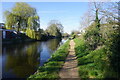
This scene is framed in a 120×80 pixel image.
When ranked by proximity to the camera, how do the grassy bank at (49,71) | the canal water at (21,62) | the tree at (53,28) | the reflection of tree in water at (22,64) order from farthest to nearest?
the tree at (53,28) → the reflection of tree in water at (22,64) → the canal water at (21,62) → the grassy bank at (49,71)

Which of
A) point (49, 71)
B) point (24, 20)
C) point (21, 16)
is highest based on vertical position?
point (21, 16)

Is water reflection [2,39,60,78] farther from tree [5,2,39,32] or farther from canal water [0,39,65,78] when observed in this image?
tree [5,2,39,32]

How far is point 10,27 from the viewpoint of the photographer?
28.0 m

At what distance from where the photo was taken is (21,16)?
94.9 feet

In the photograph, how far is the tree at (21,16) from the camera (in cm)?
2714

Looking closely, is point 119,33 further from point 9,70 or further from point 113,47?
point 9,70

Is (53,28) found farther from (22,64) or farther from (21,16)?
(22,64)

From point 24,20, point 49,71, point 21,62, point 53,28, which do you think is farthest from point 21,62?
point 53,28

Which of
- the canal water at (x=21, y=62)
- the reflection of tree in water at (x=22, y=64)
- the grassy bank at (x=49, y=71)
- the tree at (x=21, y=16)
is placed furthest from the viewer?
the tree at (x=21, y=16)

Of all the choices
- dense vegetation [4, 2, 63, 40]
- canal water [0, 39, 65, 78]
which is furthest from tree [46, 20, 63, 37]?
canal water [0, 39, 65, 78]

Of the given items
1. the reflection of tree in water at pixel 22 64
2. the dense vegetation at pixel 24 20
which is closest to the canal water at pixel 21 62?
the reflection of tree in water at pixel 22 64

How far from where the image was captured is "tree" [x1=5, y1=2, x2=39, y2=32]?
27141mm

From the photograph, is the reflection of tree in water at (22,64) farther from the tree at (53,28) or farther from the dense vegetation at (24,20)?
the tree at (53,28)

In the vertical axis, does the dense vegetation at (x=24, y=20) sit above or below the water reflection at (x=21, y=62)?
above
